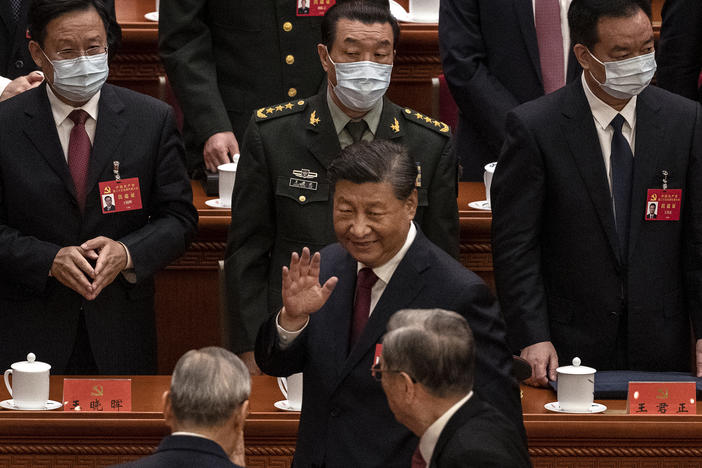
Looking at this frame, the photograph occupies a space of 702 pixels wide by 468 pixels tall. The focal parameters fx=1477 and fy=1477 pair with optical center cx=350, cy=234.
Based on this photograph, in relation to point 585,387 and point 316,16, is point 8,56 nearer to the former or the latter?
point 316,16

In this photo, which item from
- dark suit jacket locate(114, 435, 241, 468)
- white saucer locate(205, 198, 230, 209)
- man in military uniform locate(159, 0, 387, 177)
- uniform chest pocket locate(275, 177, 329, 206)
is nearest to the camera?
dark suit jacket locate(114, 435, 241, 468)

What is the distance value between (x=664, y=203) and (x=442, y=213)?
552 millimetres

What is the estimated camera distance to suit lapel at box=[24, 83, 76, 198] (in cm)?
372

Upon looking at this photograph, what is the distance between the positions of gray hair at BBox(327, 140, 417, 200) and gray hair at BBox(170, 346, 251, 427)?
630 millimetres

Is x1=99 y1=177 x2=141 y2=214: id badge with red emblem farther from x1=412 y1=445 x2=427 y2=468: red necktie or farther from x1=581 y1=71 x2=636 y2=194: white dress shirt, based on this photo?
x1=412 y1=445 x2=427 y2=468: red necktie

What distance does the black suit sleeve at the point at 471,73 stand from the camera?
175 inches

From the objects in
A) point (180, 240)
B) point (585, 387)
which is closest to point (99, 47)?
point (180, 240)

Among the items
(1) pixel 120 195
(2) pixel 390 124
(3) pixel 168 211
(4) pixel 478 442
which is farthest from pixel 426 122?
(4) pixel 478 442

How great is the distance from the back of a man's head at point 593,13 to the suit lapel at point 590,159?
0.55 feet

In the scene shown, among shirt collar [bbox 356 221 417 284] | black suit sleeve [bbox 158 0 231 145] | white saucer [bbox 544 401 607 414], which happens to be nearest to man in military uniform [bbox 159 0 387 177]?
black suit sleeve [bbox 158 0 231 145]

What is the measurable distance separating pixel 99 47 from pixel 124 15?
1.64 metres

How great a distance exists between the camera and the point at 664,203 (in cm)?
368

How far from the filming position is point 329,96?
3.82m

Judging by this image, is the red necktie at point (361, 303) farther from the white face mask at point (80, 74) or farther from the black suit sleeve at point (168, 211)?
the white face mask at point (80, 74)
